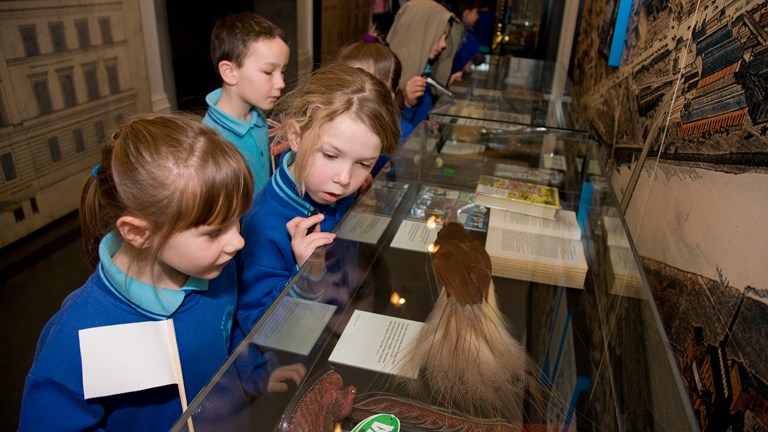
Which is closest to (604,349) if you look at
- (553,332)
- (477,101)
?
(553,332)

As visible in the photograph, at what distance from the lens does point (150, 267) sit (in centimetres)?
105

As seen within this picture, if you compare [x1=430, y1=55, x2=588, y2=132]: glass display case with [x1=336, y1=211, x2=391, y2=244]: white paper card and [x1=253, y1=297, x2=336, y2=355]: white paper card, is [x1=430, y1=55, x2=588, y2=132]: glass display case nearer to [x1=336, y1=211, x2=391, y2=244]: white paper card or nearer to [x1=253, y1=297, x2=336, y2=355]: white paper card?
[x1=336, y1=211, x2=391, y2=244]: white paper card

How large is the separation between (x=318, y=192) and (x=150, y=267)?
495mm

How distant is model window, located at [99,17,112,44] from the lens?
3211 mm

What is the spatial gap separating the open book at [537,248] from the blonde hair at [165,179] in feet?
2.91

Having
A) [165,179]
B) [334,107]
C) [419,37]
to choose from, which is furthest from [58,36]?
A: [165,179]

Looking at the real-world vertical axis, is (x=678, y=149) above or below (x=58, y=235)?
above

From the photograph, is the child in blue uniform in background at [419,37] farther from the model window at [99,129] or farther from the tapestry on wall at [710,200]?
the model window at [99,129]

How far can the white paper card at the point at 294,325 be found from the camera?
1034 mm

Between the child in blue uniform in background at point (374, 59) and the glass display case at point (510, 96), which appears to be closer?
the child in blue uniform in background at point (374, 59)

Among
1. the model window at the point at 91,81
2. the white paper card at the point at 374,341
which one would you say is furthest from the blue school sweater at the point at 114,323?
the model window at the point at 91,81

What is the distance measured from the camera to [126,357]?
0.92 meters

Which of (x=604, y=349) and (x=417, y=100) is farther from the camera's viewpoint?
(x=417, y=100)

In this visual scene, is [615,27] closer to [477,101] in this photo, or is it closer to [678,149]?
[477,101]
